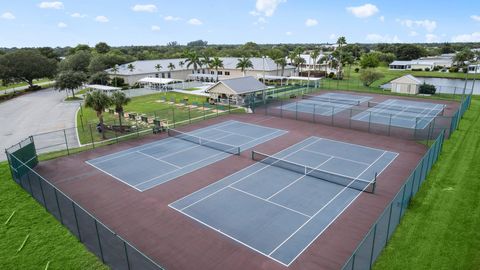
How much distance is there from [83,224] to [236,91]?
31.0 metres

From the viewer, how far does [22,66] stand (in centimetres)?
6825

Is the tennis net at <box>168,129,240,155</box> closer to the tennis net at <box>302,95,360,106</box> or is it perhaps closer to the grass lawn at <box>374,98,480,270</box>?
the grass lawn at <box>374,98,480,270</box>

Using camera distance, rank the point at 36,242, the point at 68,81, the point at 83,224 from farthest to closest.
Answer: the point at 68,81, the point at 83,224, the point at 36,242

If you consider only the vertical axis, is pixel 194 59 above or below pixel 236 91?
above

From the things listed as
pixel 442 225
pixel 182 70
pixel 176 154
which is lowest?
pixel 442 225

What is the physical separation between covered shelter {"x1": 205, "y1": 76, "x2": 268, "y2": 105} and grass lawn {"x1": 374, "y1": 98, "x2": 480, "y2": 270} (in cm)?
2694

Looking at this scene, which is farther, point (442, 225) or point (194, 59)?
point (194, 59)

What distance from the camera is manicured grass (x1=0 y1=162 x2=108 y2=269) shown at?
41.0 ft

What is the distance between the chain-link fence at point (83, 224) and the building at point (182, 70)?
1897 inches

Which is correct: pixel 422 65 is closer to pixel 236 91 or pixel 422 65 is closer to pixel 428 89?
pixel 428 89

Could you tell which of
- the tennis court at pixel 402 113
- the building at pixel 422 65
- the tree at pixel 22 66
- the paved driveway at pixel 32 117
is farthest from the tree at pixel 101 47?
the building at pixel 422 65

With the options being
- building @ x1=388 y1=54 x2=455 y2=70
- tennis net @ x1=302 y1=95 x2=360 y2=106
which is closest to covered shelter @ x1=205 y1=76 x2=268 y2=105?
tennis net @ x1=302 y1=95 x2=360 y2=106

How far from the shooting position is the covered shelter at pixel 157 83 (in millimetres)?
58028

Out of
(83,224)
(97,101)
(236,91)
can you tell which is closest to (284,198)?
(83,224)
